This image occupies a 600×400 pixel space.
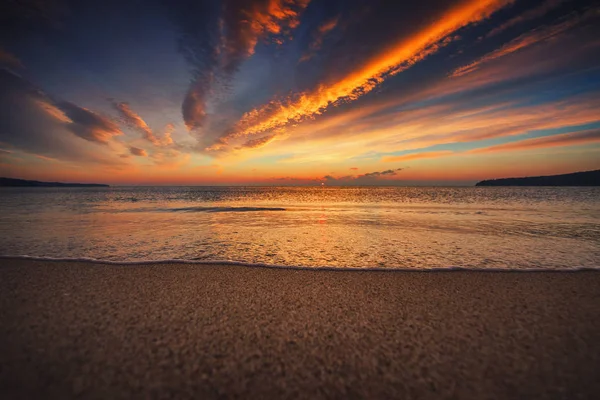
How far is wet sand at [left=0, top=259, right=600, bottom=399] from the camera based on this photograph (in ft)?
12.6

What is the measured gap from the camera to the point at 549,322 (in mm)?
5637

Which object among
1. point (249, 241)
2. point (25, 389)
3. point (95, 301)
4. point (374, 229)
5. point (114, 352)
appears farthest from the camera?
point (374, 229)

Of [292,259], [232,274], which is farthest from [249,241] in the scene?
[232,274]

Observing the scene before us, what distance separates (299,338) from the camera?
5.12 m

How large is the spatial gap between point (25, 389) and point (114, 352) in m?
1.10

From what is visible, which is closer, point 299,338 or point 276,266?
point 299,338

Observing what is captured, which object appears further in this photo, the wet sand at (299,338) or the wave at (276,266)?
the wave at (276,266)

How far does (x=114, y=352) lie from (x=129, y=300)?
252cm

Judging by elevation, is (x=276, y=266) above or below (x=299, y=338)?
below

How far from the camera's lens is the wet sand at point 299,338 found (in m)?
3.85

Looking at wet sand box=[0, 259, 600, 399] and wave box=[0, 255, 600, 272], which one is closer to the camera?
wet sand box=[0, 259, 600, 399]

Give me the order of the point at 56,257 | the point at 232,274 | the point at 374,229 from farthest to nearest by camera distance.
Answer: the point at 374,229, the point at 56,257, the point at 232,274

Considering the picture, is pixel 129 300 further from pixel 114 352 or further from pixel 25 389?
pixel 25 389

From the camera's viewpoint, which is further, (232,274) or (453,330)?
(232,274)
